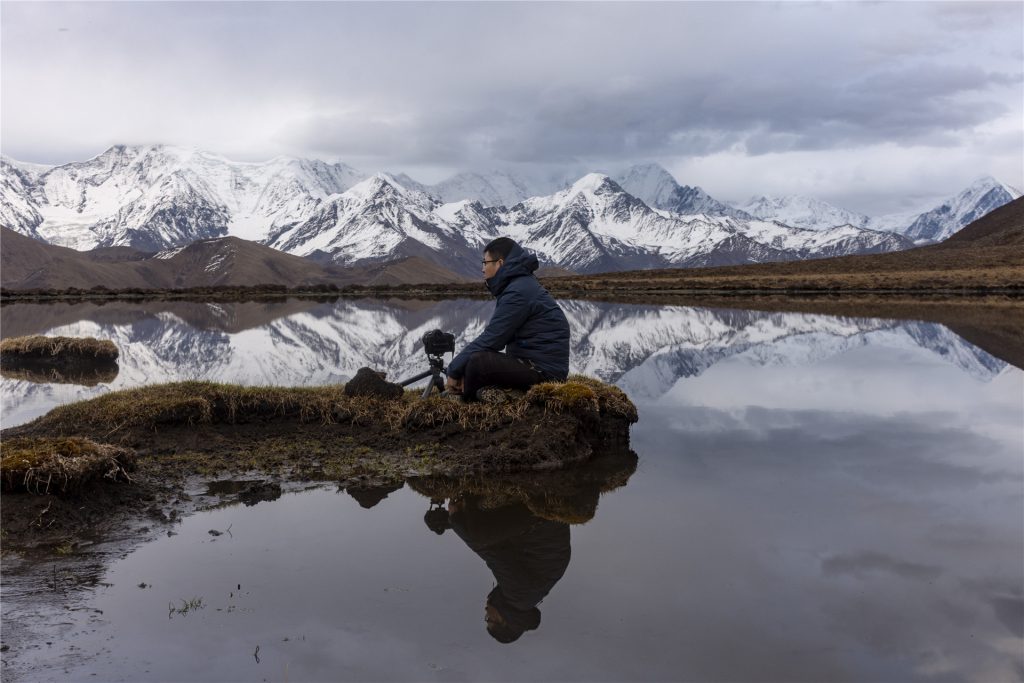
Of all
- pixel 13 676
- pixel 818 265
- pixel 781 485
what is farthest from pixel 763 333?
pixel 818 265

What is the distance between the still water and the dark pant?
7.06 ft

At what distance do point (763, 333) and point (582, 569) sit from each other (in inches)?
1127

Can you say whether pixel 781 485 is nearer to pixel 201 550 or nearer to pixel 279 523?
pixel 279 523

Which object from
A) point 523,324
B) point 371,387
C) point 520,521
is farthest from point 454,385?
point 520,521

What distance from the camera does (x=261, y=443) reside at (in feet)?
38.8

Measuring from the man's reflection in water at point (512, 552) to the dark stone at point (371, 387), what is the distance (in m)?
4.68

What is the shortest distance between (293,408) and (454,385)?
2834mm

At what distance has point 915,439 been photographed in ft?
42.5

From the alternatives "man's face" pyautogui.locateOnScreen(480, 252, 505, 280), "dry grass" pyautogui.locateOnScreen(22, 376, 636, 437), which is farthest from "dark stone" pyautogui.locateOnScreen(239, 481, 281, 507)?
"man's face" pyautogui.locateOnScreen(480, 252, 505, 280)

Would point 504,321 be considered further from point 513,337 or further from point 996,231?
point 996,231

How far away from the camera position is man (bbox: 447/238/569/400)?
11.7m

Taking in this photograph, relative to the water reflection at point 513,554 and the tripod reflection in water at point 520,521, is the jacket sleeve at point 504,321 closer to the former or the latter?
the tripod reflection in water at point 520,521

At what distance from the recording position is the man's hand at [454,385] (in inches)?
488

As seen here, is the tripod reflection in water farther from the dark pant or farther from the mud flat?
the dark pant
